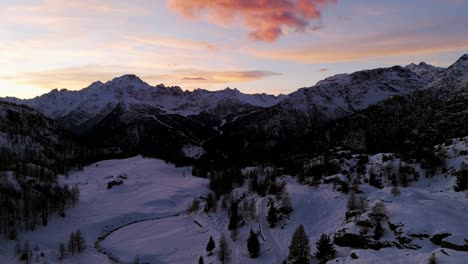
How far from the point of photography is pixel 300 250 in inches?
3290

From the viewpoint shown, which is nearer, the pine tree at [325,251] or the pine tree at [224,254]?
the pine tree at [325,251]

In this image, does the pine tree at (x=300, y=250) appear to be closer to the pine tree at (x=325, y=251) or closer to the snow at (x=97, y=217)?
the pine tree at (x=325, y=251)

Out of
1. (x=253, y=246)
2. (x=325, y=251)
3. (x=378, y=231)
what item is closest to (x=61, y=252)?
(x=253, y=246)

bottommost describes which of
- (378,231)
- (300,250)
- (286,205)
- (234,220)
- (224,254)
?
(224,254)

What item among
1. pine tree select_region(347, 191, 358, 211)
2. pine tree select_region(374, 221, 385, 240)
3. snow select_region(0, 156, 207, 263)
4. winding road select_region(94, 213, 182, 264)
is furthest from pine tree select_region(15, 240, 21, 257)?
pine tree select_region(374, 221, 385, 240)

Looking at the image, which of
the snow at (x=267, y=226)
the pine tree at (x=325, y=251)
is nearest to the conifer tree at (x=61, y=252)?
the snow at (x=267, y=226)

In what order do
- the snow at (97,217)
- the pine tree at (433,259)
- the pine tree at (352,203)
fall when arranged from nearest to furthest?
the pine tree at (433,259) → the pine tree at (352,203) → the snow at (97,217)

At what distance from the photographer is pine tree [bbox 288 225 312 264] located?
271 feet

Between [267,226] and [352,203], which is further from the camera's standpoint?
[267,226]

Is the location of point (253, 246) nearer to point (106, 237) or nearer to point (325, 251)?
point (325, 251)

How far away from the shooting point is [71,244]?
116 metres

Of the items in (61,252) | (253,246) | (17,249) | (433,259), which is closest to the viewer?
(433,259)

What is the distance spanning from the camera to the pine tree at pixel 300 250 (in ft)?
271

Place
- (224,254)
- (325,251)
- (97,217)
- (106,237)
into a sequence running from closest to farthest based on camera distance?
(325,251) → (224,254) → (106,237) → (97,217)
